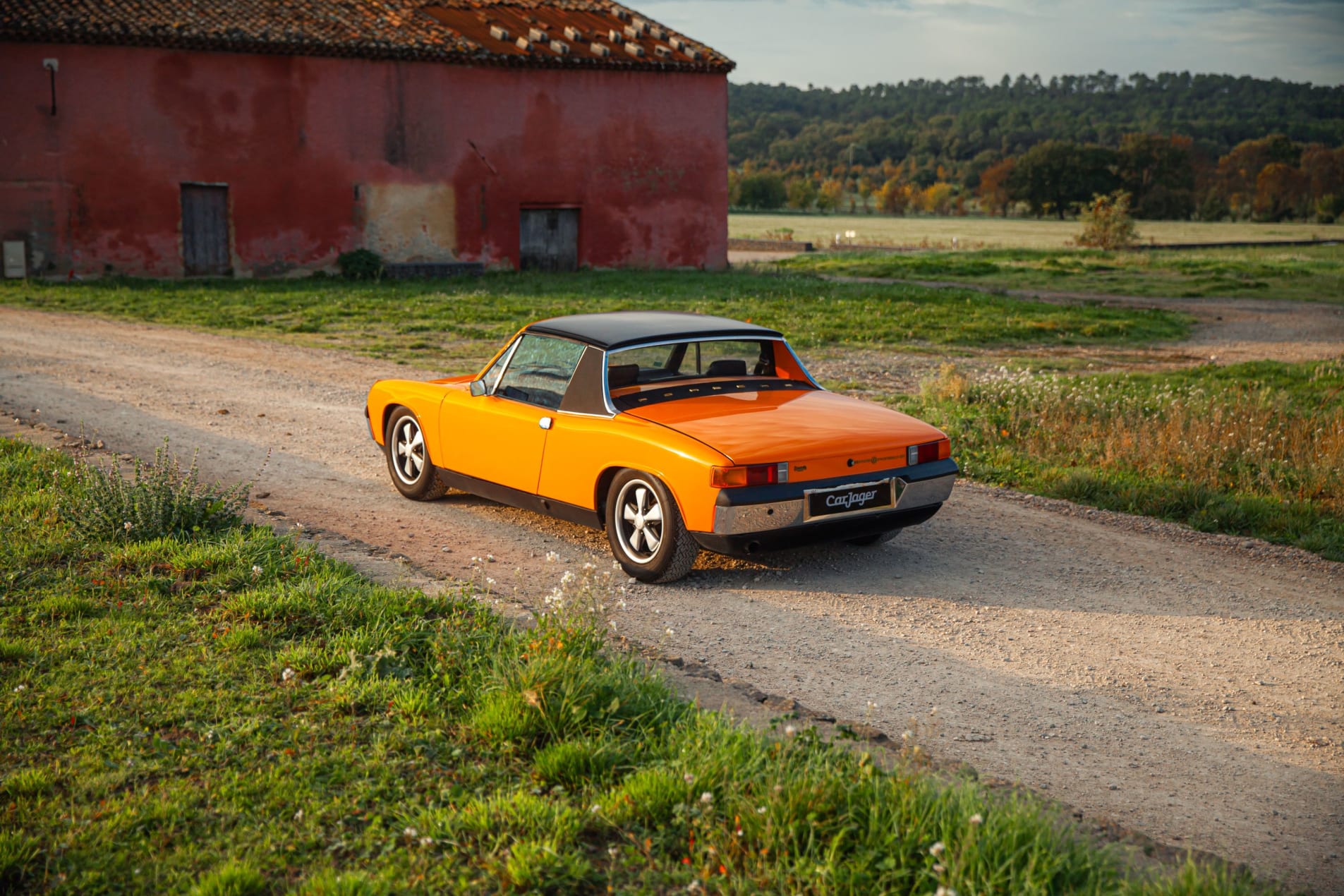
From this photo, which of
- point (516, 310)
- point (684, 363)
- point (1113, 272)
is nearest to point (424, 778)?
point (684, 363)

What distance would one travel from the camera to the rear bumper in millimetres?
6023

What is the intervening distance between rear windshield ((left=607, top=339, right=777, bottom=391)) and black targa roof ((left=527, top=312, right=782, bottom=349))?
0.07 m

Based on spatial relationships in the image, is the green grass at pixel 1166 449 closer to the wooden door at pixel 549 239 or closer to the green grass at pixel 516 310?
the green grass at pixel 516 310

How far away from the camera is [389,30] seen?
2931 cm

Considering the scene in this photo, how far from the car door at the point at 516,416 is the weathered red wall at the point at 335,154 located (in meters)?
22.4

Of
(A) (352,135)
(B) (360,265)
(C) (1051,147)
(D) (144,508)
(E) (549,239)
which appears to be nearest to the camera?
(D) (144,508)

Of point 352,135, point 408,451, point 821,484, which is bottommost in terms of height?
point 408,451

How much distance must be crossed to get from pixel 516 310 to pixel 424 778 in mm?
17615

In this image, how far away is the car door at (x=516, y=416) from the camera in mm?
7137

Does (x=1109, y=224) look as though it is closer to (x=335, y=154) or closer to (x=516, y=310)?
(x=335, y=154)

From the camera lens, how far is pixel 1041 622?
5973mm

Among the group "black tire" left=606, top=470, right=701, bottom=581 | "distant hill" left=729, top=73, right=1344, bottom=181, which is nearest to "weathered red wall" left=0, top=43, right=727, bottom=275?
"black tire" left=606, top=470, right=701, bottom=581

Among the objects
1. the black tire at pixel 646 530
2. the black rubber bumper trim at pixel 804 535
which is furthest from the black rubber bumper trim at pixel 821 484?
the black tire at pixel 646 530

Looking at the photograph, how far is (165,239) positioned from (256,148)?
118 inches
